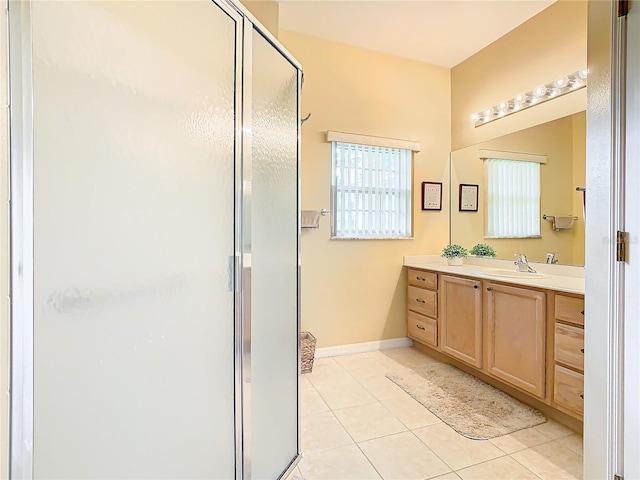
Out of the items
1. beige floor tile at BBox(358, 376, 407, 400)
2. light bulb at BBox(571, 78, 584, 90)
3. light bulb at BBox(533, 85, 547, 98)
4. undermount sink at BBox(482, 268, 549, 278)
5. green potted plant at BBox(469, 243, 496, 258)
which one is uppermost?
light bulb at BBox(533, 85, 547, 98)

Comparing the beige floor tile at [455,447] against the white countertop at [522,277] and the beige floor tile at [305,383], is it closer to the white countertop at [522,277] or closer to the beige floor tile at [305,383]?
the beige floor tile at [305,383]

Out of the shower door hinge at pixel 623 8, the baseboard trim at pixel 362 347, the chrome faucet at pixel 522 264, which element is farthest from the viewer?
the baseboard trim at pixel 362 347

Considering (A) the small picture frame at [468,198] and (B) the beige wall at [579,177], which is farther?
(A) the small picture frame at [468,198]

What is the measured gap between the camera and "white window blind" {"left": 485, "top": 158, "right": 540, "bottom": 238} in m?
2.68

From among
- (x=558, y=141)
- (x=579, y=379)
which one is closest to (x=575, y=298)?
(x=579, y=379)

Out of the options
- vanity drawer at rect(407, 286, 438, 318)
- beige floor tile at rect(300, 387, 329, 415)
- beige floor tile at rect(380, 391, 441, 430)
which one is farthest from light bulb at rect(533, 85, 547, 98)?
beige floor tile at rect(300, 387, 329, 415)

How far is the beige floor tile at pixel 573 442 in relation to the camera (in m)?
1.71

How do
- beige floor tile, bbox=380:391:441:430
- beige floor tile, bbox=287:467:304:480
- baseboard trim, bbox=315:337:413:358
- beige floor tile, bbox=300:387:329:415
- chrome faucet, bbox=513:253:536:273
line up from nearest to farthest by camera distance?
beige floor tile, bbox=287:467:304:480 → beige floor tile, bbox=380:391:441:430 → beige floor tile, bbox=300:387:329:415 → chrome faucet, bbox=513:253:536:273 → baseboard trim, bbox=315:337:413:358

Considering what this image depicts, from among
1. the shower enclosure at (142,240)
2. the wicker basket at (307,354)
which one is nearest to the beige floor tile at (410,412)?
the wicker basket at (307,354)

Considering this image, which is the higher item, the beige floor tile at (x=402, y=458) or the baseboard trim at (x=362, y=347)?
the baseboard trim at (x=362, y=347)

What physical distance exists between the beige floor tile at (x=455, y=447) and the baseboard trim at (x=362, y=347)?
1.22 metres

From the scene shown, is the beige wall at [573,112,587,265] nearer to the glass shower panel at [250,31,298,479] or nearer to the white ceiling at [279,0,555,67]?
the white ceiling at [279,0,555,67]

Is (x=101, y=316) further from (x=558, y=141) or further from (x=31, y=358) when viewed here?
(x=558, y=141)

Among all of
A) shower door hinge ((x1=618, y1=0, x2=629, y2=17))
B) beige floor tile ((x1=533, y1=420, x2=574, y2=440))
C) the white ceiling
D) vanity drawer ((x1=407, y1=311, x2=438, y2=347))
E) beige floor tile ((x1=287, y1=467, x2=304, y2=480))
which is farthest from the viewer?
vanity drawer ((x1=407, y1=311, x2=438, y2=347))
